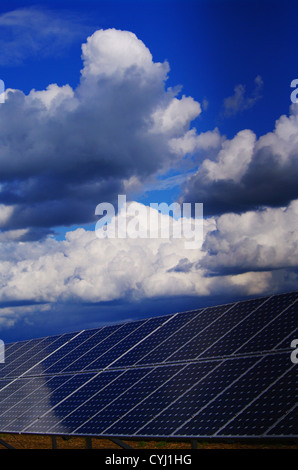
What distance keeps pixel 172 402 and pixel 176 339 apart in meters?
6.52

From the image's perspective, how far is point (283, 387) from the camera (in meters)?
19.8

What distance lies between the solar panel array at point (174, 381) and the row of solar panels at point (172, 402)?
0.05 meters

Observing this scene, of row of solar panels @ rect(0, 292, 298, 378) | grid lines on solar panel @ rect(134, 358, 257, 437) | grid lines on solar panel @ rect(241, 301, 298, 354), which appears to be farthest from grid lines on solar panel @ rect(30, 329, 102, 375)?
grid lines on solar panel @ rect(241, 301, 298, 354)

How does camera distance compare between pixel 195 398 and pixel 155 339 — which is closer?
pixel 195 398

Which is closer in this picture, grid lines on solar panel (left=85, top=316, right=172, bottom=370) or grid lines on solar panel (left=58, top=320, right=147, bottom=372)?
grid lines on solar panel (left=85, top=316, right=172, bottom=370)

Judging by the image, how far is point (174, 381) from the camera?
2423 centimetres

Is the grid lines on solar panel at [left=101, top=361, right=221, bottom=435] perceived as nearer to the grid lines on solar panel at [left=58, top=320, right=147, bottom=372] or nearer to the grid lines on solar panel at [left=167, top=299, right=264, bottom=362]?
the grid lines on solar panel at [left=167, top=299, right=264, bottom=362]

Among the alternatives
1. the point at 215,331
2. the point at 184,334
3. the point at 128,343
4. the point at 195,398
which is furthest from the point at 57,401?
the point at 195,398

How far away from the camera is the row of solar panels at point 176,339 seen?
24914 mm

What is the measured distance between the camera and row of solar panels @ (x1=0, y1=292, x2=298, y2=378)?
2491 cm

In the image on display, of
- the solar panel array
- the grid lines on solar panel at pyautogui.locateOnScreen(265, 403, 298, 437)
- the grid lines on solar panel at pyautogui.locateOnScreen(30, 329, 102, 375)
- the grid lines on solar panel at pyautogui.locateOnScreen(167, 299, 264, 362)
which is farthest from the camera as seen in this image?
the grid lines on solar panel at pyautogui.locateOnScreen(30, 329, 102, 375)

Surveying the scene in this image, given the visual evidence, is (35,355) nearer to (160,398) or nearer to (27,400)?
(27,400)

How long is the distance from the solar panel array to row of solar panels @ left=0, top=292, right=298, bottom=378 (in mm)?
73
